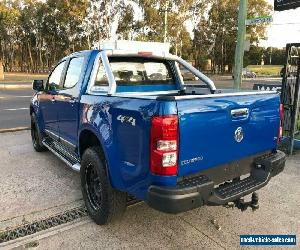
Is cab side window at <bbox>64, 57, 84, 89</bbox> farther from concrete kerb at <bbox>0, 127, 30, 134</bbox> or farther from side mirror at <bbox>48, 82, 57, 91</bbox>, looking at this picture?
concrete kerb at <bbox>0, 127, 30, 134</bbox>

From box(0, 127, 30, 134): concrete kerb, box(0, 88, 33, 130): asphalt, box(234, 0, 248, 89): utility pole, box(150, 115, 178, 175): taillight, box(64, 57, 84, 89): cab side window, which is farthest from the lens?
box(0, 88, 33, 130): asphalt

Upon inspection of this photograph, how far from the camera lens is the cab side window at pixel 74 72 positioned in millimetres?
4332

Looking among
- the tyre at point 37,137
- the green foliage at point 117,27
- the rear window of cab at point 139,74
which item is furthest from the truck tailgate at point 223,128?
the green foliage at point 117,27

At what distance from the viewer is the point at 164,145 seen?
2.64 m

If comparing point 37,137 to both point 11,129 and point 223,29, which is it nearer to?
point 11,129

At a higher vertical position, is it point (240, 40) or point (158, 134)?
point (240, 40)

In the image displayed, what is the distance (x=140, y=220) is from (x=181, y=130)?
5.06 ft

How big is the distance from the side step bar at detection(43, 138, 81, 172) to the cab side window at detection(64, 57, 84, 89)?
3.27 ft

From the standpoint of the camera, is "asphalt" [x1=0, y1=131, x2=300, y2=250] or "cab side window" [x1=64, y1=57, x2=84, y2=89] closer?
"asphalt" [x1=0, y1=131, x2=300, y2=250]

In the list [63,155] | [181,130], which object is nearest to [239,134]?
[181,130]

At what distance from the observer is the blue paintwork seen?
2.71 metres

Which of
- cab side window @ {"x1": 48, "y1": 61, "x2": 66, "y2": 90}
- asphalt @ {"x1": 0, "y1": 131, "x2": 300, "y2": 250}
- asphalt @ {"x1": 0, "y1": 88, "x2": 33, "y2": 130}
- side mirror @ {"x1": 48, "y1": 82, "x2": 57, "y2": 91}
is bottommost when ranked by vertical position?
asphalt @ {"x1": 0, "y1": 131, "x2": 300, "y2": 250}

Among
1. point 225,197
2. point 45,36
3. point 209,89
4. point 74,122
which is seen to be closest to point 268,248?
point 225,197

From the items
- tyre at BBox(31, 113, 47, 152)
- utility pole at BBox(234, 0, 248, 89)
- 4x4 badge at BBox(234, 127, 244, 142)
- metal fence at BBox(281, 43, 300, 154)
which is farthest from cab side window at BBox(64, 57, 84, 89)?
utility pole at BBox(234, 0, 248, 89)
